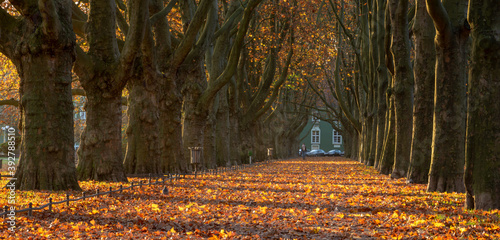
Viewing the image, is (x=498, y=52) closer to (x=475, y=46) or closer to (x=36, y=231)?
(x=475, y=46)

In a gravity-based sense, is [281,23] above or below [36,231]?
above

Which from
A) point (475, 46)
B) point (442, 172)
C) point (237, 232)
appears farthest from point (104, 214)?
point (442, 172)

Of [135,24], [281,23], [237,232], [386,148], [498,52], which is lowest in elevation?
[237,232]

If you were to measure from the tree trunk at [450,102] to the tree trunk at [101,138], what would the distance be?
8.17 metres

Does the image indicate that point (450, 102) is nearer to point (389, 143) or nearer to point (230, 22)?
point (389, 143)

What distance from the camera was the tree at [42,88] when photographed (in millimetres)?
11734

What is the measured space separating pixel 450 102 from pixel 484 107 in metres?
3.82

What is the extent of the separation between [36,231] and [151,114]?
36.3 feet

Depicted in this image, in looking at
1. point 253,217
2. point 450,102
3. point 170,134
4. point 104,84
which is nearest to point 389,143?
point 170,134

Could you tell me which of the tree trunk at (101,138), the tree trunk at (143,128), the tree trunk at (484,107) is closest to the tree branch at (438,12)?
the tree trunk at (484,107)

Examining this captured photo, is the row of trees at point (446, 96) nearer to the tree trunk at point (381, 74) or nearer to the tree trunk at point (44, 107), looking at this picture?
the tree trunk at point (381, 74)

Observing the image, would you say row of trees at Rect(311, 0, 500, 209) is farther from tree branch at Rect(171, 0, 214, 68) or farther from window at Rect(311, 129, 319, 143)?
window at Rect(311, 129, 319, 143)

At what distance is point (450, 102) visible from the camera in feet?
40.6

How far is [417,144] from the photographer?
15242 mm
